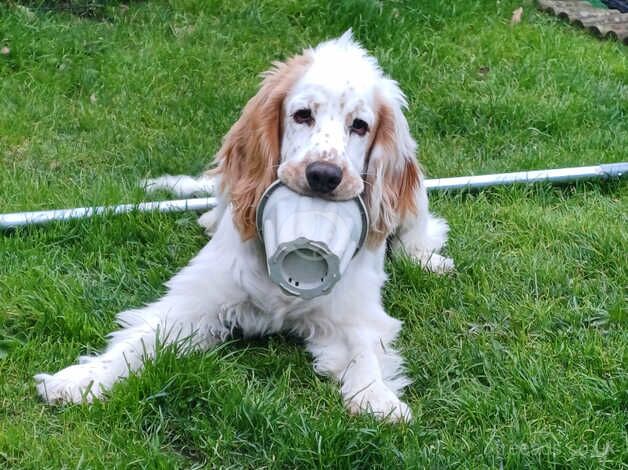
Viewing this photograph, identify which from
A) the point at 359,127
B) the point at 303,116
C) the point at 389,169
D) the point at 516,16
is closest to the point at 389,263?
the point at 389,169

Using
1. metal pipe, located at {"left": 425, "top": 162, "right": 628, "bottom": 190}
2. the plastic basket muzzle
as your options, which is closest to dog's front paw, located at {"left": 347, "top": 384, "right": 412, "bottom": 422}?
the plastic basket muzzle

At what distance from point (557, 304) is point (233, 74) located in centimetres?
291

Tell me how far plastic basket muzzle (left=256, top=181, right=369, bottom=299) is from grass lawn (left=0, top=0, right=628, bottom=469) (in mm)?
374

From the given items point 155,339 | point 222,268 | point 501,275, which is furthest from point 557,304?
point 155,339

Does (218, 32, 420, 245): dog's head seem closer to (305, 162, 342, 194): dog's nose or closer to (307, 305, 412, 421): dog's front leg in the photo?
(305, 162, 342, 194): dog's nose

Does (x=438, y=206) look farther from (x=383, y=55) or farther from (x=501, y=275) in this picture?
(x=383, y=55)

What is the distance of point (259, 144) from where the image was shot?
3453mm

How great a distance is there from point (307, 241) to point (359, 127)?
0.59m

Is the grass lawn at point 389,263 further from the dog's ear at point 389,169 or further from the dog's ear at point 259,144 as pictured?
the dog's ear at point 259,144

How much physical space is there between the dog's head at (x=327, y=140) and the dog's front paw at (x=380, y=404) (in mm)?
672

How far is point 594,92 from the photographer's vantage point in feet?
19.8

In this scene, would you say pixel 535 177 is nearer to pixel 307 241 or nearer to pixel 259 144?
pixel 259 144

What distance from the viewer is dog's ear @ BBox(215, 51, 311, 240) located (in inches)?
134

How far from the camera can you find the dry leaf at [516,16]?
706cm
